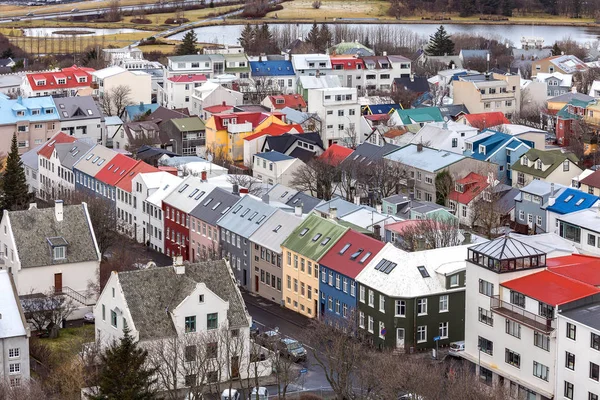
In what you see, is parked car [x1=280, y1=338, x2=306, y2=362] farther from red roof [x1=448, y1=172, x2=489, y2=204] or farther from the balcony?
red roof [x1=448, y1=172, x2=489, y2=204]

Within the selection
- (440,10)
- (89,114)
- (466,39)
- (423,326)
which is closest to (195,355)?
(423,326)

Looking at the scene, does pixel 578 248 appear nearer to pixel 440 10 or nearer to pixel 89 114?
pixel 89 114

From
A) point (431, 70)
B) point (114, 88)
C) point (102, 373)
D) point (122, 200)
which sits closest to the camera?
point (102, 373)

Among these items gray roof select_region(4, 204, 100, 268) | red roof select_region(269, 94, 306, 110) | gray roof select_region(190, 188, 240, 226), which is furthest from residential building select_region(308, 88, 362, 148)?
gray roof select_region(4, 204, 100, 268)

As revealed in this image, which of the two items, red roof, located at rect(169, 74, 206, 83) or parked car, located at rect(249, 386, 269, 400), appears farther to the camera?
red roof, located at rect(169, 74, 206, 83)

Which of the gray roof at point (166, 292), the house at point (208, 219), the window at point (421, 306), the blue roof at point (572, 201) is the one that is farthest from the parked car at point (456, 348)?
the blue roof at point (572, 201)

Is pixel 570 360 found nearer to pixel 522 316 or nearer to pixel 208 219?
pixel 522 316
